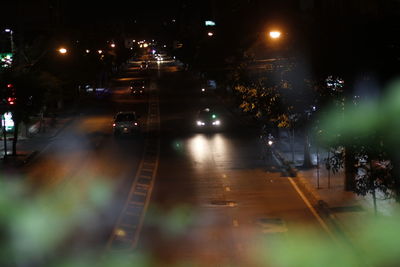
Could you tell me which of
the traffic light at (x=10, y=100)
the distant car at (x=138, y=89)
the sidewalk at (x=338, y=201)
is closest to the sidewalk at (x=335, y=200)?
the sidewalk at (x=338, y=201)

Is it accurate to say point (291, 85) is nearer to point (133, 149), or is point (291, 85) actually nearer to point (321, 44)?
point (321, 44)

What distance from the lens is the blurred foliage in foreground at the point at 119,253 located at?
1708cm

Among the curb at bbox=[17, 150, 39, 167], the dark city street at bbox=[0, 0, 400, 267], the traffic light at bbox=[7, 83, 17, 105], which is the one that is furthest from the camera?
the traffic light at bbox=[7, 83, 17, 105]

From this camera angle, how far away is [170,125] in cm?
5781

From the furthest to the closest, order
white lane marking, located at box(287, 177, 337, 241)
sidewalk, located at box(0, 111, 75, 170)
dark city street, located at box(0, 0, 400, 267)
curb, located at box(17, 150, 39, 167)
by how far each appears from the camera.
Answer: sidewalk, located at box(0, 111, 75, 170), curb, located at box(17, 150, 39, 167), white lane marking, located at box(287, 177, 337, 241), dark city street, located at box(0, 0, 400, 267)

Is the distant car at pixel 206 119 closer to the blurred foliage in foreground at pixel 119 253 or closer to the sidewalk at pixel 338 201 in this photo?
the sidewalk at pixel 338 201

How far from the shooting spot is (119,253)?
1822 centimetres

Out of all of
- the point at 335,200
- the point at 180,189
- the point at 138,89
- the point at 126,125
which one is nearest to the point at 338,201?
the point at 335,200

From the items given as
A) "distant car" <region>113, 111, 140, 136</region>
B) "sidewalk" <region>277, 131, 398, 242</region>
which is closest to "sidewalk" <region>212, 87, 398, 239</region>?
"sidewalk" <region>277, 131, 398, 242</region>

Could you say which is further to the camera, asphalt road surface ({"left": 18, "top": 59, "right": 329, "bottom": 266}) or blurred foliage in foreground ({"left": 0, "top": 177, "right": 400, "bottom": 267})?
asphalt road surface ({"left": 18, "top": 59, "right": 329, "bottom": 266})

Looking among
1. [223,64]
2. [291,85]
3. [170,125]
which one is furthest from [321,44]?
[223,64]

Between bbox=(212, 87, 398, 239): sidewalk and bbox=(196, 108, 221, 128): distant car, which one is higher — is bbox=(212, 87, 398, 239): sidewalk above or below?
below

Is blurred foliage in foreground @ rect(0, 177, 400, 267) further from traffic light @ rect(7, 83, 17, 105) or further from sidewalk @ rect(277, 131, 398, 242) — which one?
traffic light @ rect(7, 83, 17, 105)

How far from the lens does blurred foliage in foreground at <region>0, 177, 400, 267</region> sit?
56.0ft
